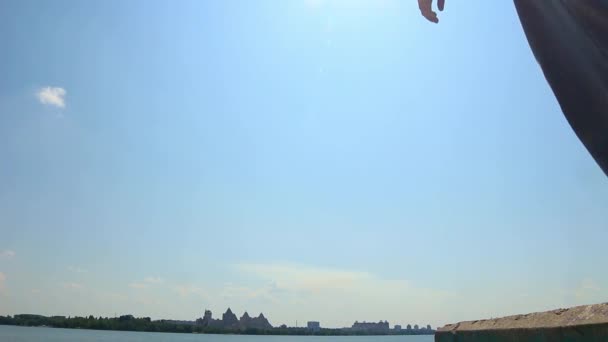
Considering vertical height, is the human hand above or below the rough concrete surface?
above

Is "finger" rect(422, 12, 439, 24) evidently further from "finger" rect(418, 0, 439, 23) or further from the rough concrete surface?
the rough concrete surface

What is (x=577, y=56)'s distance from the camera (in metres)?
2.40

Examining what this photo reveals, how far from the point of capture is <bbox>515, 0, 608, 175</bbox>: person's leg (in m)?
2.30

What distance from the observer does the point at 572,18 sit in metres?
2.54

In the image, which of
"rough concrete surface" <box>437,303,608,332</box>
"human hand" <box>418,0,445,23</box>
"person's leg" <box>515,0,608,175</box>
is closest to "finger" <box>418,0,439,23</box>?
"human hand" <box>418,0,445,23</box>

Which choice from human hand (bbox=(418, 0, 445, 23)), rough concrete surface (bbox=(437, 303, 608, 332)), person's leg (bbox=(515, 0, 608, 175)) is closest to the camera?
rough concrete surface (bbox=(437, 303, 608, 332))

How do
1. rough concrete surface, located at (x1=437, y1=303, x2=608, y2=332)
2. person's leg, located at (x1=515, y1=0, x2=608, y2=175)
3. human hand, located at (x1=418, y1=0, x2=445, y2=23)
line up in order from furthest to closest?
human hand, located at (x1=418, y1=0, x2=445, y2=23), person's leg, located at (x1=515, y1=0, x2=608, y2=175), rough concrete surface, located at (x1=437, y1=303, x2=608, y2=332)

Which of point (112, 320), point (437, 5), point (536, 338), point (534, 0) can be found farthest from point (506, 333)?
point (112, 320)

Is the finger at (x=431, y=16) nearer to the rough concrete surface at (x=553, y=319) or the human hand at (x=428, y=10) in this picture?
the human hand at (x=428, y=10)

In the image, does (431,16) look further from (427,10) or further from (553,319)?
(553,319)

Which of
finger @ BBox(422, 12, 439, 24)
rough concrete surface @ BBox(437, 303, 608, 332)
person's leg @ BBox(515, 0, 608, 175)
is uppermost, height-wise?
finger @ BBox(422, 12, 439, 24)

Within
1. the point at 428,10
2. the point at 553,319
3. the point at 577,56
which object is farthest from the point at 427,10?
the point at 553,319

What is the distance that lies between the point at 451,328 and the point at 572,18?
5.11ft

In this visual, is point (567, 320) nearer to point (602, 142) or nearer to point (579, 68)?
point (602, 142)
